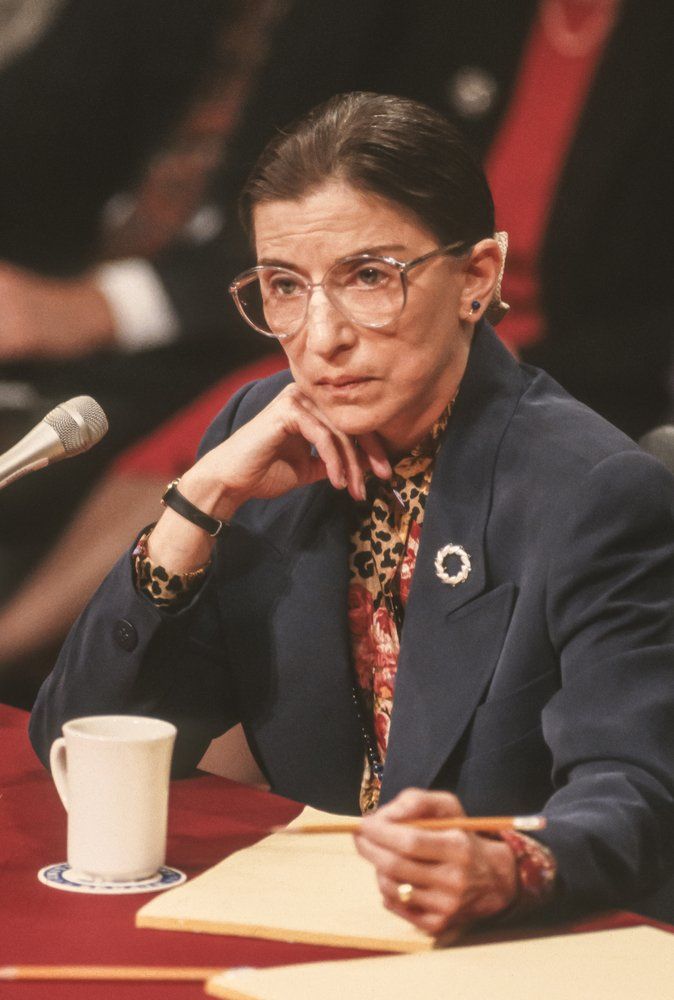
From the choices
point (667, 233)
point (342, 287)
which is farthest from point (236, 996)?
point (667, 233)

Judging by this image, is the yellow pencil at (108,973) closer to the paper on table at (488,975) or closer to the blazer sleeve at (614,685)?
the paper on table at (488,975)

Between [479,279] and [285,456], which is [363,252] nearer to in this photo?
[479,279]

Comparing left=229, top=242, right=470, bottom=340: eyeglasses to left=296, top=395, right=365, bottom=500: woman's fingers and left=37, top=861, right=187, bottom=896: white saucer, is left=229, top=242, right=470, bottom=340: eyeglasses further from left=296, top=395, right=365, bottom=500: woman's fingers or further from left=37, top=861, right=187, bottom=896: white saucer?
left=37, top=861, right=187, bottom=896: white saucer

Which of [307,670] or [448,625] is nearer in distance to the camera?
[448,625]

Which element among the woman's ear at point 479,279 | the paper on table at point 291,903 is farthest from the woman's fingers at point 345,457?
the paper on table at point 291,903

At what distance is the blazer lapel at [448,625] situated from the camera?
148 centimetres

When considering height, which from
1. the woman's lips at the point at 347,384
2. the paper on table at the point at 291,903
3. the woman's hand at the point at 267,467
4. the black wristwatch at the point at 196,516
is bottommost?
the paper on table at the point at 291,903

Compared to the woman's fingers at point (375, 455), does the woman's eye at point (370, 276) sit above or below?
above

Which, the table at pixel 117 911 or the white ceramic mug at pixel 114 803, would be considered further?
the white ceramic mug at pixel 114 803

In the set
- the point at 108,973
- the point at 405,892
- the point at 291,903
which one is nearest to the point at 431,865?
the point at 405,892

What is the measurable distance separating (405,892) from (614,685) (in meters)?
0.36

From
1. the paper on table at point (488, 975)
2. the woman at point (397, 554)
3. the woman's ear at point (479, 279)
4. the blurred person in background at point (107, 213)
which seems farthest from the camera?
the blurred person in background at point (107, 213)

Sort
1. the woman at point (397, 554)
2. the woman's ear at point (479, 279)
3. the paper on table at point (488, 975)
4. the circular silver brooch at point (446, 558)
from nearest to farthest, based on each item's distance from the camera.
Result: the paper on table at point (488, 975) → the woman at point (397, 554) → the circular silver brooch at point (446, 558) → the woman's ear at point (479, 279)

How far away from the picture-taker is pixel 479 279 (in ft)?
5.38
